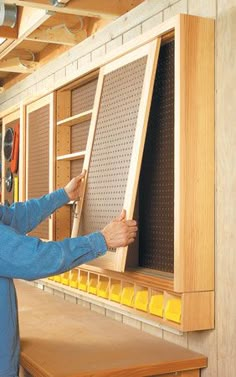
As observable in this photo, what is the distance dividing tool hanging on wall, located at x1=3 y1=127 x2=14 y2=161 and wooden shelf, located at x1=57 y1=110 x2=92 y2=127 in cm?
103

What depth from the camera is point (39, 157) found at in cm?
365

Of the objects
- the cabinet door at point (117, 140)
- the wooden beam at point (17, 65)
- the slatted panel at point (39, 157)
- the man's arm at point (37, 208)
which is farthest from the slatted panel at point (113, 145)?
the wooden beam at point (17, 65)

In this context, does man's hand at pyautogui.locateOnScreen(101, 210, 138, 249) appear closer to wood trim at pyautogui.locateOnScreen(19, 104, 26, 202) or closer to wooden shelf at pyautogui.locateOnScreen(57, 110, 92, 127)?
wooden shelf at pyautogui.locateOnScreen(57, 110, 92, 127)

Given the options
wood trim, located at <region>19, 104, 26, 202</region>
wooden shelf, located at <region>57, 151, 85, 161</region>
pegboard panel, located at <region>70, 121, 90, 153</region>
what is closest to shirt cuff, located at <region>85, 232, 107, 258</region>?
wooden shelf, located at <region>57, 151, 85, 161</region>

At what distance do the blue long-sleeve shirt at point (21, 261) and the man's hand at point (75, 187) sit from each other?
32.2 inches

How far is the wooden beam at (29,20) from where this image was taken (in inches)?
118

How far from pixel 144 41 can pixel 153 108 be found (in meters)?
0.29

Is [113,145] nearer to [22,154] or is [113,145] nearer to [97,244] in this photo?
[97,244]

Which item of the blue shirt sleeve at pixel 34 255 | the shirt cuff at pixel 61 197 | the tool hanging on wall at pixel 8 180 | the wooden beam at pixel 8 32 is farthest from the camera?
the tool hanging on wall at pixel 8 180

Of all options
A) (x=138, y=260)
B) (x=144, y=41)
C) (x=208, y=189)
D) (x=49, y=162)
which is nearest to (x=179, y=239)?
(x=208, y=189)

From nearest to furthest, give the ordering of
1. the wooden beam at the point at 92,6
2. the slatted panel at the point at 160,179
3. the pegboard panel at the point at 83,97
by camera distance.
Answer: the slatted panel at the point at 160,179
the wooden beam at the point at 92,6
the pegboard panel at the point at 83,97

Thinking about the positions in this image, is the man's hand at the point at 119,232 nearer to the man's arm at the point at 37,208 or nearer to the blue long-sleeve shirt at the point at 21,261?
the blue long-sleeve shirt at the point at 21,261

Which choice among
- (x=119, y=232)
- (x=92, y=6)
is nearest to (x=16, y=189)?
(x=92, y=6)

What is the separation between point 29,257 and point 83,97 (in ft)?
5.10
